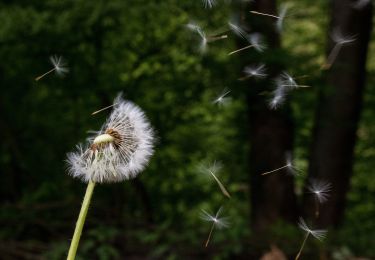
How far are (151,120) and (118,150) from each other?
16.6 ft

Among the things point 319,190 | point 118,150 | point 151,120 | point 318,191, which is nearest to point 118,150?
point 118,150

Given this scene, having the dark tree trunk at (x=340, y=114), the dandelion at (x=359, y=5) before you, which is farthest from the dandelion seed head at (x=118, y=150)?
the dark tree trunk at (x=340, y=114)

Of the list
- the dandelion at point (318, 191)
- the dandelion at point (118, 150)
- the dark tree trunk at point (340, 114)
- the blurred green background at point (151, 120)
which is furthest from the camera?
the dark tree trunk at point (340, 114)

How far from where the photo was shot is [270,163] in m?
5.67

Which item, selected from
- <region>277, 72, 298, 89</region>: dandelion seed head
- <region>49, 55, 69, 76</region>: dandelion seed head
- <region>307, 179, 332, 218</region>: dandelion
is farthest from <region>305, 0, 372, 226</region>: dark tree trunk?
<region>277, 72, 298, 89</region>: dandelion seed head

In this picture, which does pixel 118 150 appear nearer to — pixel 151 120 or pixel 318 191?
pixel 318 191

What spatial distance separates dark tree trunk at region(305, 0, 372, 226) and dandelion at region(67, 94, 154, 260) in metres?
3.88

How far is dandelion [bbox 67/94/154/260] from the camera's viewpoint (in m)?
1.38

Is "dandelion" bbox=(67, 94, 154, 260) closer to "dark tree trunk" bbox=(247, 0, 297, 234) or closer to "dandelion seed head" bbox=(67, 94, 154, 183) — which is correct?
"dandelion seed head" bbox=(67, 94, 154, 183)

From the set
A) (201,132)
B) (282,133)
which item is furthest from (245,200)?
(282,133)

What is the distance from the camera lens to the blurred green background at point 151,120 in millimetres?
5031

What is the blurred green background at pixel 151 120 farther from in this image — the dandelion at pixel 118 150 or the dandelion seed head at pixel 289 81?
the dandelion at pixel 118 150

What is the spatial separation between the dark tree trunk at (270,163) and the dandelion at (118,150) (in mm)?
4062

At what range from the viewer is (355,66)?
538 cm
